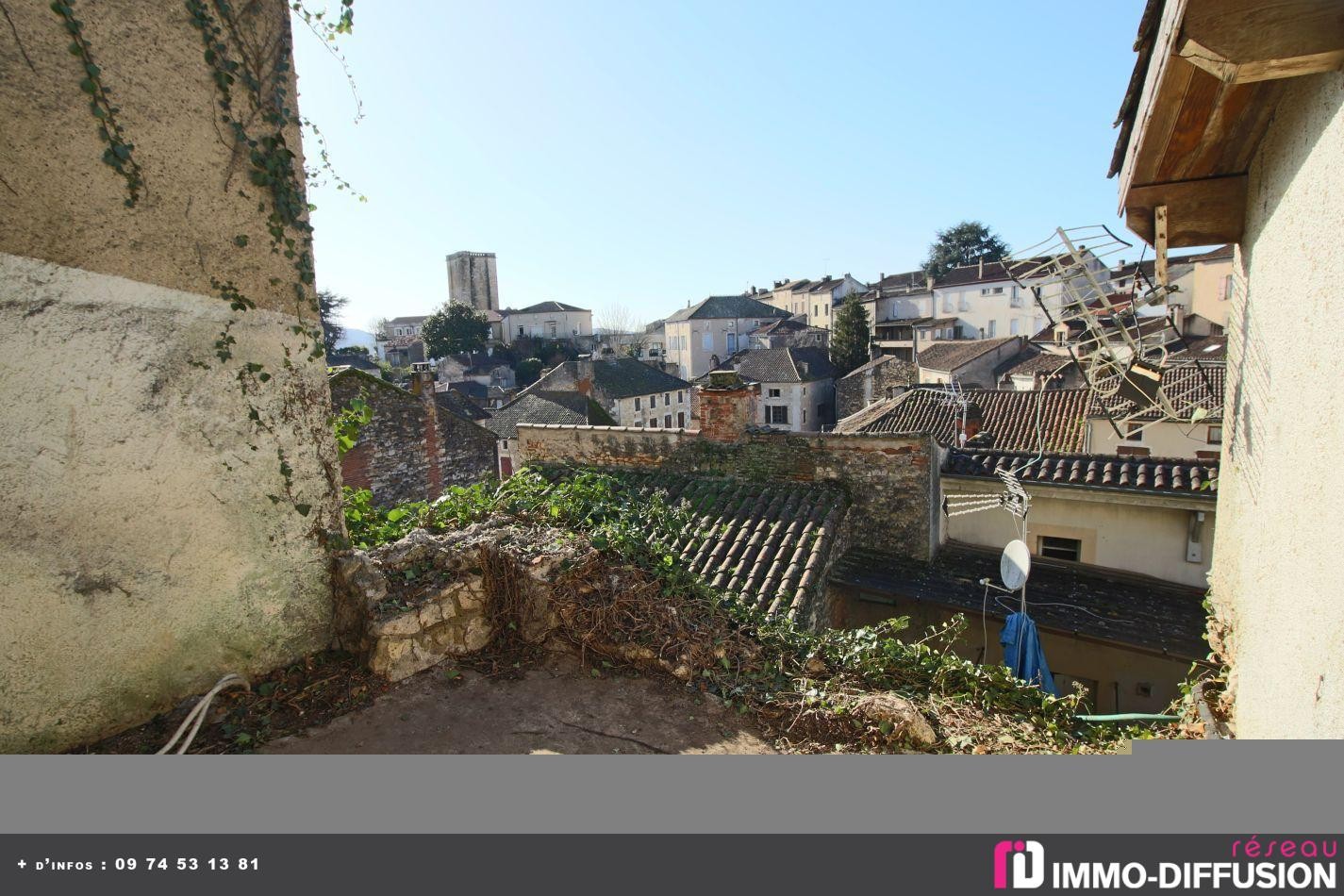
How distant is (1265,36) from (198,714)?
5.09m

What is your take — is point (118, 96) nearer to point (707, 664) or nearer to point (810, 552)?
point (707, 664)

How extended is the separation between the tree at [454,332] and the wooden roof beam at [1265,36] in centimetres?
5692

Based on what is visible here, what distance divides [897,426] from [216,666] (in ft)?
71.2

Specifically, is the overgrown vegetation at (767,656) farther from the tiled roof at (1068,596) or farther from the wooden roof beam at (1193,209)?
the tiled roof at (1068,596)

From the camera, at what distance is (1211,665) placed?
4.78 m

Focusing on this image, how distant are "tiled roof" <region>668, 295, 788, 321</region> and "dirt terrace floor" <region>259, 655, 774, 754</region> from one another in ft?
203

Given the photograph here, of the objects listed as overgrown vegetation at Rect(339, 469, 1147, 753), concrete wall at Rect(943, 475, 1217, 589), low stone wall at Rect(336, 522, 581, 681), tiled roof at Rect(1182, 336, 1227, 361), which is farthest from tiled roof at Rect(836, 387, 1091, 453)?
low stone wall at Rect(336, 522, 581, 681)

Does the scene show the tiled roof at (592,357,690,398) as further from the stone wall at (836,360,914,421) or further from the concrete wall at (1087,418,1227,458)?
the concrete wall at (1087,418,1227,458)

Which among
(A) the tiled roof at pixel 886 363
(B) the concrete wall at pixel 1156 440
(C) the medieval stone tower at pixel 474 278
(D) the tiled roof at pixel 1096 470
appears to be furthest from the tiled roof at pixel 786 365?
(C) the medieval stone tower at pixel 474 278

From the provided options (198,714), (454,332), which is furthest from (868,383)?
(198,714)

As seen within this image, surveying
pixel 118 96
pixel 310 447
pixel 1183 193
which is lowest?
pixel 310 447
